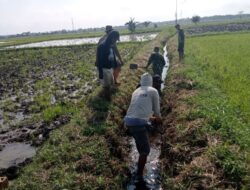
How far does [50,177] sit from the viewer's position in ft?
18.0

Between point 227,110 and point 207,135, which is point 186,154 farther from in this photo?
point 227,110

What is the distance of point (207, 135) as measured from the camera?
6.64 meters

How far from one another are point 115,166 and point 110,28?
5135mm

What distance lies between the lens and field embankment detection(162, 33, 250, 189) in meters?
5.34

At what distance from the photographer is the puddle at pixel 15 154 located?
734 cm

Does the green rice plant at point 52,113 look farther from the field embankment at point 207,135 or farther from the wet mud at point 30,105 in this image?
the field embankment at point 207,135

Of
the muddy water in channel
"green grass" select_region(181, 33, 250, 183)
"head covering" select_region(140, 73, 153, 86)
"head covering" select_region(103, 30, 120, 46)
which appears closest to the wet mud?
the muddy water in channel

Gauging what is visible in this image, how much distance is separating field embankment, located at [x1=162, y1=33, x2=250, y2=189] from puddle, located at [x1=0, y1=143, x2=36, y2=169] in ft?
10.4

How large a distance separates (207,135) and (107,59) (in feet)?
14.5

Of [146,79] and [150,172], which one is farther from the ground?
[146,79]

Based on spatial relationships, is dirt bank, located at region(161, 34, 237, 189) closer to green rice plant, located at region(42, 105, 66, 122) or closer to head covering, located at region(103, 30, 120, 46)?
head covering, located at region(103, 30, 120, 46)

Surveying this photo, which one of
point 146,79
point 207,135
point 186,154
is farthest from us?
point 207,135

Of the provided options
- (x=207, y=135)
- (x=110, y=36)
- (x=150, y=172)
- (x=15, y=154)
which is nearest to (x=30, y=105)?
(x=110, y=36)

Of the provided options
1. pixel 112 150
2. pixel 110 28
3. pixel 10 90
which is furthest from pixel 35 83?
pixel 112 150
